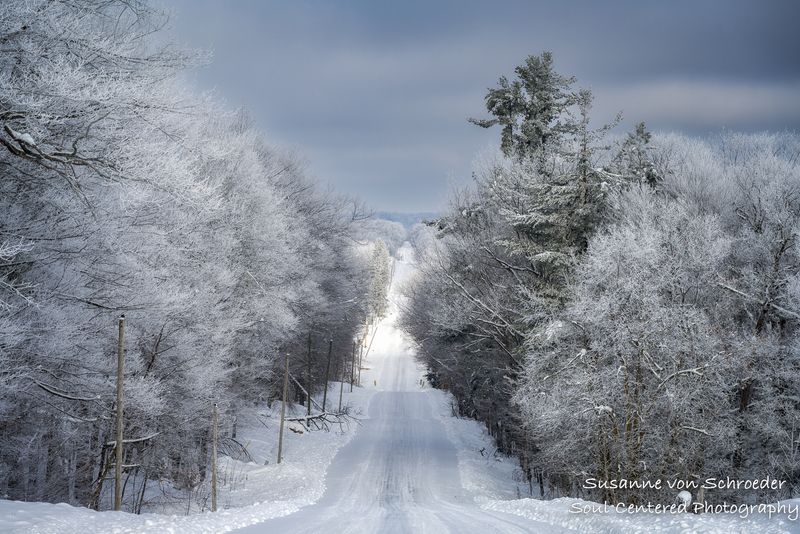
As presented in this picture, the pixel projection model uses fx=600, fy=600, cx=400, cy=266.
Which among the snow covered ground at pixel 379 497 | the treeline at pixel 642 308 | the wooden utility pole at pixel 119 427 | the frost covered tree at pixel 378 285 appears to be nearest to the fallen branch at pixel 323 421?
the snow covered ground at pixel 379 497

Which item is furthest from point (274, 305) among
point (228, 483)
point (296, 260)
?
point (228, 483)

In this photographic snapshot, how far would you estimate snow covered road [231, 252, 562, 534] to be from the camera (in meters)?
14.4

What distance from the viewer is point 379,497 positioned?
72.6 ft

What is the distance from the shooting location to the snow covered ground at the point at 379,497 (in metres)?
10.5

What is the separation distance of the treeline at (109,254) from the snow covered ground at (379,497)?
2.36 metres

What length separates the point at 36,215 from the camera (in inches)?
424

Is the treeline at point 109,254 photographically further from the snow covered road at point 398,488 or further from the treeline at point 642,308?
the treeline at point 642,308

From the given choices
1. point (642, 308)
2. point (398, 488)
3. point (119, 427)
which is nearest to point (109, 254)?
point (119, 427)

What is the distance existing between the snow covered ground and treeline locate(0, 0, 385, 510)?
7.73 ft

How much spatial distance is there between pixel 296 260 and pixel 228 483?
11.9 meters

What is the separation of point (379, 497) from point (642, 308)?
11.7 meters

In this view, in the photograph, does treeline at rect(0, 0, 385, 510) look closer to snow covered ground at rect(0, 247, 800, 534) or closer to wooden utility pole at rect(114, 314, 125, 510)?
wooden utility pole at rect(114, 314, 125, 510)

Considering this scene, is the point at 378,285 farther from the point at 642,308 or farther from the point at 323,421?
the point at 642,308

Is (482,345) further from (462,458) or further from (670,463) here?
(670,463)
